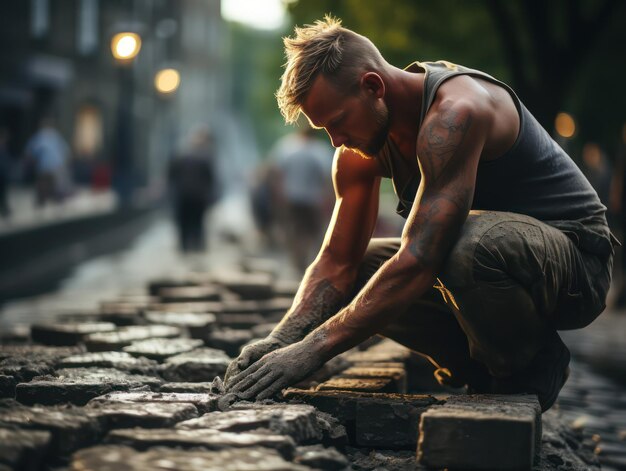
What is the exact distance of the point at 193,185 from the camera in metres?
16.8

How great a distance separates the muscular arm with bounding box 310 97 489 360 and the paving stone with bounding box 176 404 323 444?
28 cm

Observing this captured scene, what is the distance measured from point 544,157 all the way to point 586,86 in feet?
70.5

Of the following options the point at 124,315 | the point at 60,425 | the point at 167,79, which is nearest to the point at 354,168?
the point at 60,425

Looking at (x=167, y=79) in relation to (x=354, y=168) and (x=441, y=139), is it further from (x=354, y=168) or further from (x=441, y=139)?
(x=441, y=139)

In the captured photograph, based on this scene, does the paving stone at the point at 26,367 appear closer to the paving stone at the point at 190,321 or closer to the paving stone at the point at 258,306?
the paving stone at the point at 190,321

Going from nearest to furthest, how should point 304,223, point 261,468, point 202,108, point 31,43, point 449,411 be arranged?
point 261,468, point 449,411, point 304,223, point 31,43, point 202,108

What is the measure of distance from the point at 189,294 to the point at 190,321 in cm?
153

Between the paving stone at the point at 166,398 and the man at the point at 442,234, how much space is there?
7.2 inches

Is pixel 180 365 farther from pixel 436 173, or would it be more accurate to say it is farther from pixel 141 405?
pixel 436 173

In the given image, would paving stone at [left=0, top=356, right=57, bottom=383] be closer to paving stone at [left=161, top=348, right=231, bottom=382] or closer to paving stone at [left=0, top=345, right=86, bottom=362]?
paving stone at [left=0, top=345, right=86, bottom=362]

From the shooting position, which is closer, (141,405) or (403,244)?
(141,405)

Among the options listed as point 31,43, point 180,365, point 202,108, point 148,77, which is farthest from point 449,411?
point 202,108

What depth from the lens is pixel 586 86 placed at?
24.8 metres

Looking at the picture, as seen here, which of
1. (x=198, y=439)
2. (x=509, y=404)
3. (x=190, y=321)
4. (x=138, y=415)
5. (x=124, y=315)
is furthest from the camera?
(x=124, y=315)
